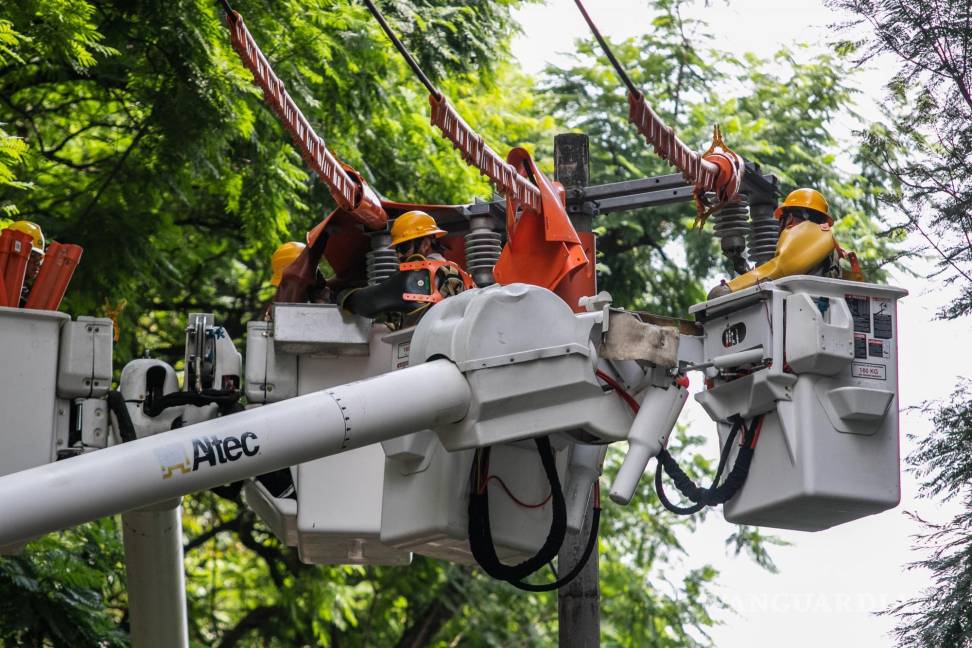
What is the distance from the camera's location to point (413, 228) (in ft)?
39.5

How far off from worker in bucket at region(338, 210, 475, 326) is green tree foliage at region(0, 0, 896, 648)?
221 centimetres

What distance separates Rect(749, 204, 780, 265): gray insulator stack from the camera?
11.7 m

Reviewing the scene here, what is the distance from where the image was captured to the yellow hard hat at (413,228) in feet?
39.5

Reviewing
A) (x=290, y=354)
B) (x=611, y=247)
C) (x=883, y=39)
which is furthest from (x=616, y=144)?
(x=290, y=354)

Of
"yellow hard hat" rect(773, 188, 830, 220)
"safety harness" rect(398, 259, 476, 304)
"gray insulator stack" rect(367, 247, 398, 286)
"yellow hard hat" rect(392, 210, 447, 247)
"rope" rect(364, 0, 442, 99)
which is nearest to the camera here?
"rope" rect(364, 0, 442, 99)

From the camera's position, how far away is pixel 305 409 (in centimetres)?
1020

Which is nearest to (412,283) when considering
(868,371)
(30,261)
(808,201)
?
(30,261)

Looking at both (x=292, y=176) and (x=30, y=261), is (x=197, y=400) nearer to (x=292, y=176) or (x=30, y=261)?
(x=30, y=261)

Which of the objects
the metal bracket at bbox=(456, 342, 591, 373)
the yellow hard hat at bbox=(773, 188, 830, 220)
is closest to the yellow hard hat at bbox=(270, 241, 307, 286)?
the metal bracket at bbox=(456, 342, 591, 373)

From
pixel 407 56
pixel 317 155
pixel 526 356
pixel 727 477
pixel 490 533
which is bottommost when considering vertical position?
pixel 490 533

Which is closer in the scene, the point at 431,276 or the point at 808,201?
the point at 808,201

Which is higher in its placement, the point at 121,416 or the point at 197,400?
the point at 197,400

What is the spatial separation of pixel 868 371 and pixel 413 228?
10.8ft

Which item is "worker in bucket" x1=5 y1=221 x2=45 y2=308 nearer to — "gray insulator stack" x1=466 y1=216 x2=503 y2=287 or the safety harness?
the safety harness
